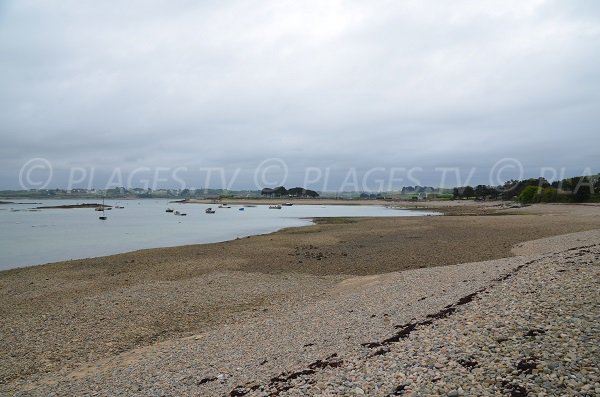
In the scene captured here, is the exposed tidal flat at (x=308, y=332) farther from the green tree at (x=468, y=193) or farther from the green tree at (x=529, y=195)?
the green tree at (x=468, y=193)

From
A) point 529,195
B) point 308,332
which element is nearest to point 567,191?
point 529,195

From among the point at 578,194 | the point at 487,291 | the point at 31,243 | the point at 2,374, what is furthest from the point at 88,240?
the point at 578,194

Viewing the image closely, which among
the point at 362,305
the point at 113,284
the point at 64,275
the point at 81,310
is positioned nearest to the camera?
the point at 362,305

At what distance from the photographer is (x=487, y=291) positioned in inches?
402

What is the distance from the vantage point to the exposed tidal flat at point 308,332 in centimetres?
583

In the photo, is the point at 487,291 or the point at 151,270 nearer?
the point at 487,291

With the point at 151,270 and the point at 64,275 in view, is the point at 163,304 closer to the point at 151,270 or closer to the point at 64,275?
the point at 151,270

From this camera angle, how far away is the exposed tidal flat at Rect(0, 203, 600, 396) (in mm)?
5828

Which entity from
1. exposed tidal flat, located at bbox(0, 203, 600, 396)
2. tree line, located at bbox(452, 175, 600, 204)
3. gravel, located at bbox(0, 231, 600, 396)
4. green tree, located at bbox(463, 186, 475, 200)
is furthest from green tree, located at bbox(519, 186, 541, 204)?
gravel, located at bbox(0, 231, 600, 396)

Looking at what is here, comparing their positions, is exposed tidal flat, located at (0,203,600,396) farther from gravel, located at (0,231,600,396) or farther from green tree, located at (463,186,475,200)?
green tree, located at (463,186,475,200)

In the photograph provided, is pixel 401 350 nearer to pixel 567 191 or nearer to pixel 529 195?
pixel 567 191

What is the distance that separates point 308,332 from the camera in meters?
Result: 9.59

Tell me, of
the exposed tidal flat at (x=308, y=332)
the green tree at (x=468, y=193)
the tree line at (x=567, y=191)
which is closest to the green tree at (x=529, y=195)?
the tree line at (x=567, y=191)

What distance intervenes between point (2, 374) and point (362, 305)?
8561mm
